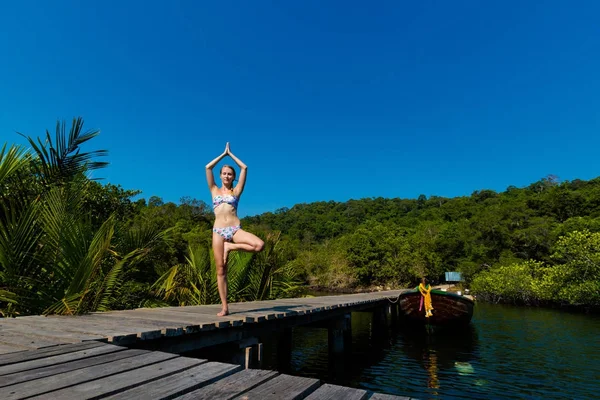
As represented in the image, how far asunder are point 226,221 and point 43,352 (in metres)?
2.61

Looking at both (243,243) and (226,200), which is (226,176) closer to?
(226,200)

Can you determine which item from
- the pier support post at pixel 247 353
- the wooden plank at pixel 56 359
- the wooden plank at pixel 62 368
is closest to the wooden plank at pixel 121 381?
the wooden plank at pixel 62 368

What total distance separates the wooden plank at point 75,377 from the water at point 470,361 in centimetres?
594

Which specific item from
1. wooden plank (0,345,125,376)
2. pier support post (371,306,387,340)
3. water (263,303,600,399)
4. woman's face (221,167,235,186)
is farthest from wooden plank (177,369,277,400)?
pier support post (371,306,387,340)

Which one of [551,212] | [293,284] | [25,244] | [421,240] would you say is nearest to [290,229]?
[421,240]

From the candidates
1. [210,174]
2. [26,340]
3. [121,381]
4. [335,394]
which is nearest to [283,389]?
[335,394]

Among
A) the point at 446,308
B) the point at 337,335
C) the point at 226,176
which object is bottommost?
the point at 337,335

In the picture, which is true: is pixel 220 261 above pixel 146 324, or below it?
above

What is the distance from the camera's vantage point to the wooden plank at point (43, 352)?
92.0 inches

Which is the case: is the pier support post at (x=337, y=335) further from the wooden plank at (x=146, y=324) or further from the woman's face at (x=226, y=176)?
the wooden plank at (x=146, y=324)

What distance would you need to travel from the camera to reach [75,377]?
81.0 inches

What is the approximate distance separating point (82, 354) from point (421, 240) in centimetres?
4781

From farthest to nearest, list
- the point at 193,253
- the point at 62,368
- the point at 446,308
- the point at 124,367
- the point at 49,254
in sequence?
the point at 446,308 < the point at 193,253 < the point at 49,254 < the point at 124,367 < the point at 62,368

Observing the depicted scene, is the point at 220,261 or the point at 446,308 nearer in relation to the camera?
the point at 220,261
